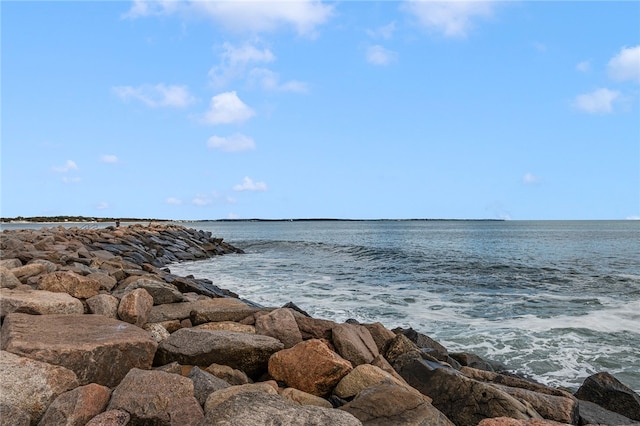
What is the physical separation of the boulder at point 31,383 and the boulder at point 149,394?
55 cm

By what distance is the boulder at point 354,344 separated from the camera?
5.04 meters

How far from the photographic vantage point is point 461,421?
4215 mm

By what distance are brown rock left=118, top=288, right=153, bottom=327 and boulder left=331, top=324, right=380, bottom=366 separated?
2.22 m

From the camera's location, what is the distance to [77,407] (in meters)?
3.38

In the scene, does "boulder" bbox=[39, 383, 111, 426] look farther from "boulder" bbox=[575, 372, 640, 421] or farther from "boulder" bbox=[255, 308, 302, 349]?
"boulder" bbox=[575, 372, 640, 421]

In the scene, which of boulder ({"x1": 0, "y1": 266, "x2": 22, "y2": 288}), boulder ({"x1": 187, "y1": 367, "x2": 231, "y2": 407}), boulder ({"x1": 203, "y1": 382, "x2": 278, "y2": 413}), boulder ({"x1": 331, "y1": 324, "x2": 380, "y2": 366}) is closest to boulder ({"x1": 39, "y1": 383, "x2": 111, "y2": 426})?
boulder ({"x1": 187, "y1": 367, "x2": 231, "y2": 407})

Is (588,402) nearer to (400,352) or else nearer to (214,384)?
(400,352)

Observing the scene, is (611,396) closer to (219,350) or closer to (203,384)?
(219,350)

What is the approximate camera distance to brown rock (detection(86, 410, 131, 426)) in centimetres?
324

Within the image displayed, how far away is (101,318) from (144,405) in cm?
197

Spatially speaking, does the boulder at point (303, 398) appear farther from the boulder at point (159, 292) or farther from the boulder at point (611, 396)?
the boulder at point (611, 396)

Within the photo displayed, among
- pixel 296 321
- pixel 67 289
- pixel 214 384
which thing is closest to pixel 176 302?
pixel 67 289

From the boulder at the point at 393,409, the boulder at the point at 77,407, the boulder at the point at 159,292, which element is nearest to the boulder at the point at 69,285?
the boulder at the point at 159,292

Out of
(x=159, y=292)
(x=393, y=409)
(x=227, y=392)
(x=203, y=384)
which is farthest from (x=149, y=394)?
(x=159, y=292)
